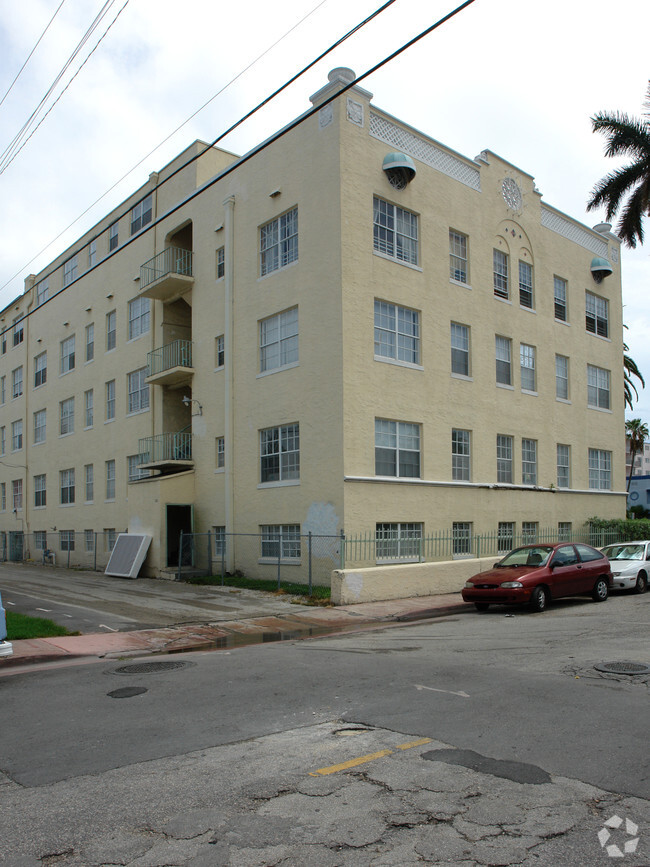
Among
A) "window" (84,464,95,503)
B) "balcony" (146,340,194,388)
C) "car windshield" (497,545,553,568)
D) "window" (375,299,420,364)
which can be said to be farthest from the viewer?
"window" (84,464,95,503)

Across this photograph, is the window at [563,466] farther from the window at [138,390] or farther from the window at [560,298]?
the window at [138,390]

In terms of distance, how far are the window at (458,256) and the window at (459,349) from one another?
1.60 meters

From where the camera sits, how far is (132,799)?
4.91 m

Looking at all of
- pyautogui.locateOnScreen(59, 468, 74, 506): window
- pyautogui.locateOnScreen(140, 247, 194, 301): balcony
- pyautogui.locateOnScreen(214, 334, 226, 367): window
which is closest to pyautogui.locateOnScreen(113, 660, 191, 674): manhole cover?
pyautogui.locateOnScreen(214, 334, 226, 367): window

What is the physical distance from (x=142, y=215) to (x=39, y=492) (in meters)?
16.1

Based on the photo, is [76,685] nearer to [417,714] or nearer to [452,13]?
[417,714]

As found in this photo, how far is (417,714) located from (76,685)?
14.3 feet

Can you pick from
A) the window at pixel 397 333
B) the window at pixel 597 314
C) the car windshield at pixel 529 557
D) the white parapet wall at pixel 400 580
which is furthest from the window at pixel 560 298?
the car windshield at pixel 529 557

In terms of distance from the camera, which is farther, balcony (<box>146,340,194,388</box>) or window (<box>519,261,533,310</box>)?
window (<box>519,261,533,310</box>)

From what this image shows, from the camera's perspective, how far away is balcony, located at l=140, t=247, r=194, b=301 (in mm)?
25672

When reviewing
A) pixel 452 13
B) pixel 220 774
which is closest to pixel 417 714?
pixel 220 774

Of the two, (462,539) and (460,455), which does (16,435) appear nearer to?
(460,455)

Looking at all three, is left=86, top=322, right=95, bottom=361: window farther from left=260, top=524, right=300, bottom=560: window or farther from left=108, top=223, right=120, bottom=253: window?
left=260, top=524, right=300, bottom=560: window

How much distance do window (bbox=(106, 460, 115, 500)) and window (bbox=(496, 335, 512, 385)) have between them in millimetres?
16484
